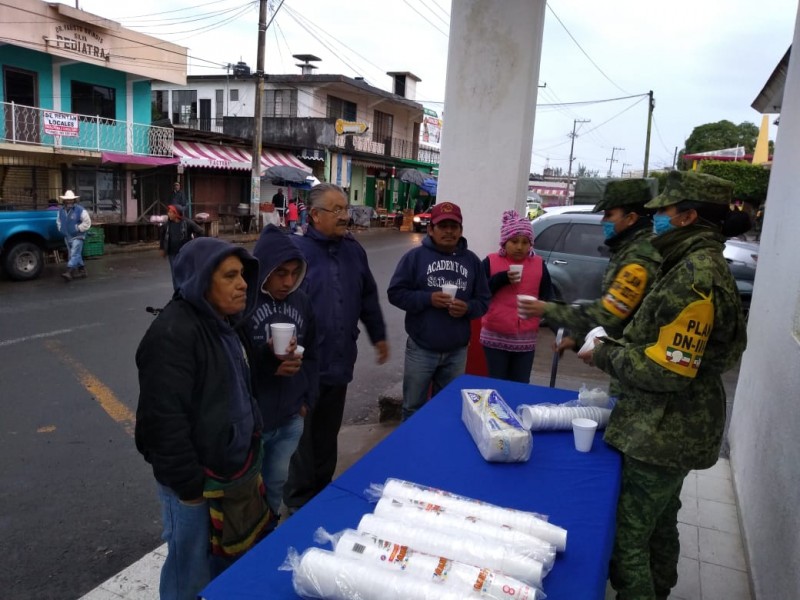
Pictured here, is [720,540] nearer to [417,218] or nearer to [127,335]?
[127,335]

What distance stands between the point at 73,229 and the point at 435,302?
36.1 feet

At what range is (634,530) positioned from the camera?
8.05ft

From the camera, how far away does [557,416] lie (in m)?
2.67

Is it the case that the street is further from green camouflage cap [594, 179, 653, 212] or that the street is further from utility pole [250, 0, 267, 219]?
utility pole [250, 0, 267, 219]

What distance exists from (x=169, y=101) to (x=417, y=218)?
15.5 metres

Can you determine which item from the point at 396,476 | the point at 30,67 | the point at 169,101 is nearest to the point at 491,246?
the point at 396,476

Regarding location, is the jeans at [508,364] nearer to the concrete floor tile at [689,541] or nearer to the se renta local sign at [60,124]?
the concrete floor tile at [689,541]

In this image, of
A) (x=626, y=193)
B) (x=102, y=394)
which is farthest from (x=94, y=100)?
(x=626, y=193)

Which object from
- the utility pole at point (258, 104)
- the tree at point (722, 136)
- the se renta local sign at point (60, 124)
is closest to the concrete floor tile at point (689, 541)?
the se renta local sign at point (60, 124)

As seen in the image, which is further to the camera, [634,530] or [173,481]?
[634,530]

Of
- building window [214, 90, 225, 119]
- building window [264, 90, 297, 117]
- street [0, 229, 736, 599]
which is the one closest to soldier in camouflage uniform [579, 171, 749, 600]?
street [0, 229, 736, 599]

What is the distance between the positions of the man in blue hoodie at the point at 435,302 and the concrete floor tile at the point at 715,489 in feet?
6.10

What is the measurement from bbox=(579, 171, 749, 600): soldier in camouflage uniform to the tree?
50.2 metres

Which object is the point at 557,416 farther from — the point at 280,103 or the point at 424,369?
the point at 280,103
